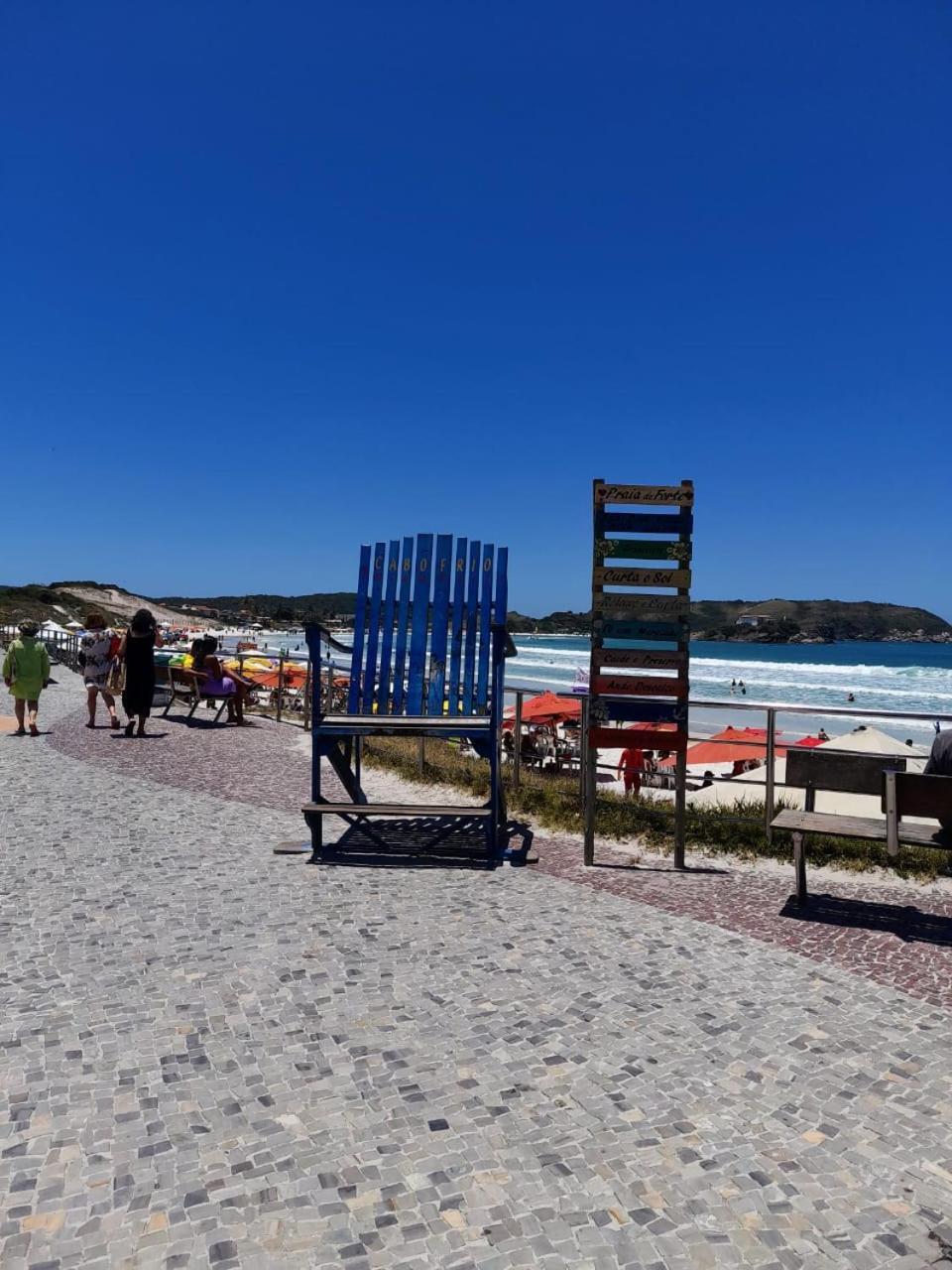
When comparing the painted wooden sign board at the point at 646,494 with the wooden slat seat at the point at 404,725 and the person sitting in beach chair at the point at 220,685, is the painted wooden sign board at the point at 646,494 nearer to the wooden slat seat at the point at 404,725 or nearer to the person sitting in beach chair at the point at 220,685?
the wooden slat seat at the point at 404,725

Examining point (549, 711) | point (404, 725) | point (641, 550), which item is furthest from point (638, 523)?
point (549, 711)

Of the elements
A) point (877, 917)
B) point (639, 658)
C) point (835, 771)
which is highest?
point (639, 658)

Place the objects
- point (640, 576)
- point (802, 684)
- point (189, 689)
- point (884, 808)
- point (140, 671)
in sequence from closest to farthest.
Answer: point (884, 808), point (640, 576), point (140, 671), point (189, 689), point (802, 684)

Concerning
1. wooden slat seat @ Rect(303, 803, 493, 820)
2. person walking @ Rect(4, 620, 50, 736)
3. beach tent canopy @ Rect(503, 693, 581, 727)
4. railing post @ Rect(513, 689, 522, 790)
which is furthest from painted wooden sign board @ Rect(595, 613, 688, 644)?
beach tent canopy @ Rect(503, 693, 581, 727)

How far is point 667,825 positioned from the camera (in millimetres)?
6602

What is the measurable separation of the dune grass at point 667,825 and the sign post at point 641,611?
80cm

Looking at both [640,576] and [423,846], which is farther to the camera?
[423,846]

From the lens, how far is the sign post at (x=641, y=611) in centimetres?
534

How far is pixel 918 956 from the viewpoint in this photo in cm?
392

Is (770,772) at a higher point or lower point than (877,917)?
higher

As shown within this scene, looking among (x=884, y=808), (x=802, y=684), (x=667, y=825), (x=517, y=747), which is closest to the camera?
(x=884, y=808)

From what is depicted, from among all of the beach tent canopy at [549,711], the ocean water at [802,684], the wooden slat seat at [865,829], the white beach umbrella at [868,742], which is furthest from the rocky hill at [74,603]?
the wooden slat seat at [865,829]

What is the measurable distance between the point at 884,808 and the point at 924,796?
23 cm

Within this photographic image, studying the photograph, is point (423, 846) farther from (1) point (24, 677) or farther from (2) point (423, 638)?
(1) point (24, 677)
